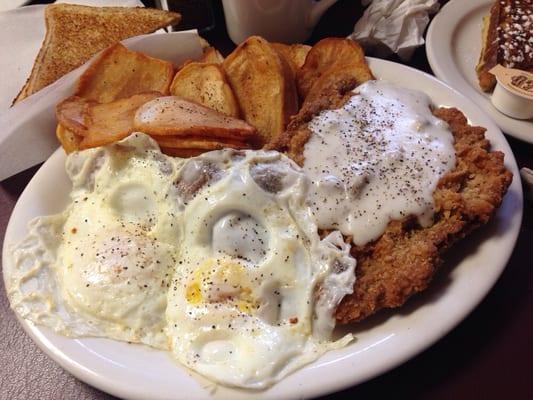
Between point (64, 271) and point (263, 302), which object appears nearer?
point (263, 302)

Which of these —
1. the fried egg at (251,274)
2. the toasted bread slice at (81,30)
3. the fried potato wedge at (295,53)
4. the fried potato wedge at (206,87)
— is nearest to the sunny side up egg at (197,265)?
the fried egg at (251,274)

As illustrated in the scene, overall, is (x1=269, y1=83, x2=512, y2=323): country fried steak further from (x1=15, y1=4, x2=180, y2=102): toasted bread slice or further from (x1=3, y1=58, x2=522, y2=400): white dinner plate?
(x1=15, y1=4, x2=180, y2=102): toasted bread slice

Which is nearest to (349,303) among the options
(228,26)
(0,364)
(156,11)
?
(0,364)

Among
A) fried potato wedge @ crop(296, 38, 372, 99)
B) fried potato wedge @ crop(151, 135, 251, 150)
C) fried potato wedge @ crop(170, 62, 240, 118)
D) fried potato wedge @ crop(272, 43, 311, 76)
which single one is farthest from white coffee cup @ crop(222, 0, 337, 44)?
fried potato wedge @ crop(151, 135, 251, 150)

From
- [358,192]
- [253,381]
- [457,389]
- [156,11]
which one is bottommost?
[457,389]

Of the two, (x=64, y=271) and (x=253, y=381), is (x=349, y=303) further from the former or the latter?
(x=64, y=271)

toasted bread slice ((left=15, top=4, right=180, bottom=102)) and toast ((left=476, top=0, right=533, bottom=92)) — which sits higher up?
toasted bread slice ((left=15, top=4, right=180, bottom=102))

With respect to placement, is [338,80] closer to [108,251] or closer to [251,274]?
[251,274]

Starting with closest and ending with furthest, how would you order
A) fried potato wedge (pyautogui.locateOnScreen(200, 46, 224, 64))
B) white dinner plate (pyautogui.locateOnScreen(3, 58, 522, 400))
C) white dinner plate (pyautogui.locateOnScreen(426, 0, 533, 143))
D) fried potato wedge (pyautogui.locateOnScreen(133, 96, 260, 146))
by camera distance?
white dinner plate (pyautogui.locateOnScreen(3, 58, 522, 400)), fried potato wedge (pyautogui.locateOnScreen(133, 96, 260, 146)), white dinner plate (pyautogui.locateOnScreen(426, 0, 533, 143)), fried potato wedge (pyautogui.locateOnScreen(200, 46, 224, 64))
